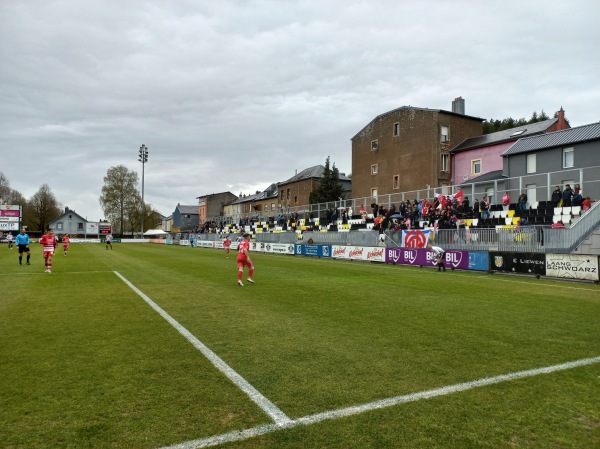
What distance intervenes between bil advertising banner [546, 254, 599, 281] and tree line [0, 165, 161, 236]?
8603 cm

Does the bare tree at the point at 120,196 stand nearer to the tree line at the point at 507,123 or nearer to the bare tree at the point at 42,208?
the bare tree at the point at 42,208

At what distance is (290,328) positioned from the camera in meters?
7.84

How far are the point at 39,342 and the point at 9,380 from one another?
189cm

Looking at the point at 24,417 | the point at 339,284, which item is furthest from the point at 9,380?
the point at 339,284

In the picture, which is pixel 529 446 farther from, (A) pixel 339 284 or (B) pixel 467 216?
(B) pixel 467 216

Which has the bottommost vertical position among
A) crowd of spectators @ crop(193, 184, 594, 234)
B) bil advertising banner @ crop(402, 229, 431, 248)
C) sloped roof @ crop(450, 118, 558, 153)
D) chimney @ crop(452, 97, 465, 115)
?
bil advertising banner @ crop(402, 229, 431, 248)

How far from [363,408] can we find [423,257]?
20765 millimetres

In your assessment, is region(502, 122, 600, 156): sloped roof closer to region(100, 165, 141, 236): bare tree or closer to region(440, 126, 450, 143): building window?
region(440, 126, 450, 143): building window

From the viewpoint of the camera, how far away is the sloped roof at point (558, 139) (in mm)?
31094

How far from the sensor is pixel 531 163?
115 ft

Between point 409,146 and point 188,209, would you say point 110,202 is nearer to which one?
point 188,209

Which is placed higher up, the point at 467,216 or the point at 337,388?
the point at 467,216

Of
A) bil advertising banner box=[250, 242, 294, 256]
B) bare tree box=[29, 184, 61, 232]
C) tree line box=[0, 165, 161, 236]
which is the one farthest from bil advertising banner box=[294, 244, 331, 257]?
bare tree box=[29, 184, 61, 232]

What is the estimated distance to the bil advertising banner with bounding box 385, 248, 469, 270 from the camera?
856 inches
